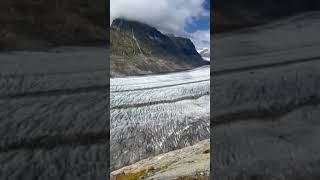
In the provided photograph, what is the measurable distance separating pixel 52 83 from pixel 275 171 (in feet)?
3.44

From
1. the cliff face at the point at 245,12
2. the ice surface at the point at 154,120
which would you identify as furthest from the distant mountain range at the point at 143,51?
the cliff face at the point at 245,12

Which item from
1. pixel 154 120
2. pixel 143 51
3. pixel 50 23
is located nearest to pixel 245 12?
pixel 50 23

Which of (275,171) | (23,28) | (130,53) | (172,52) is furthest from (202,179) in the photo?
(172,52)

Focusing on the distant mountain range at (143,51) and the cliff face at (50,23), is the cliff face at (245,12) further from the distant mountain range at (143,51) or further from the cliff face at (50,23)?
the distant mountain range at (143,51)

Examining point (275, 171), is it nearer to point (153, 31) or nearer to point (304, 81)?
point (304, 81)

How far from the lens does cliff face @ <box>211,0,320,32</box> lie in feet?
6.96

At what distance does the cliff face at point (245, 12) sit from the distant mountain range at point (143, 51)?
62631 millimetres

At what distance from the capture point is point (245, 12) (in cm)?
213

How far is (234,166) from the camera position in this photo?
7.00 feet

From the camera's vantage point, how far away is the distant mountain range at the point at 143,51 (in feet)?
294

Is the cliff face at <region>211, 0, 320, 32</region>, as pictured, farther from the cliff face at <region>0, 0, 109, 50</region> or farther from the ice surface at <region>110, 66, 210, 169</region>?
the ice surface at <region>110, 66, 210, 169</region>

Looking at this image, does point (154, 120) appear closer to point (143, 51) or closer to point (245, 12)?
point (245, 12)

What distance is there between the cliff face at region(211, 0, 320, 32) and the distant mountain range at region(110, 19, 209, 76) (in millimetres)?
62631

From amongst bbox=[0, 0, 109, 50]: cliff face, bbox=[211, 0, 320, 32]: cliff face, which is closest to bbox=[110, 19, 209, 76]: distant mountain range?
bbox=[211, 0, 320, 32]: cliff face
